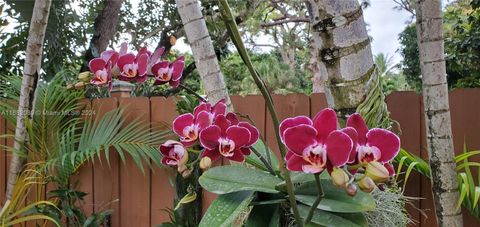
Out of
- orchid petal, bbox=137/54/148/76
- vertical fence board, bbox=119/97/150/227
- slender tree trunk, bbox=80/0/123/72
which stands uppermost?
slender tree trunk, bbox=80/0/123/72

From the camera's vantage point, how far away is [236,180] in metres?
0.81

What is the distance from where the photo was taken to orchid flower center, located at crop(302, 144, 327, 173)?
1.94 feet

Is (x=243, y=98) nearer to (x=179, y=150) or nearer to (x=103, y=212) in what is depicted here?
(x=103, y=212)

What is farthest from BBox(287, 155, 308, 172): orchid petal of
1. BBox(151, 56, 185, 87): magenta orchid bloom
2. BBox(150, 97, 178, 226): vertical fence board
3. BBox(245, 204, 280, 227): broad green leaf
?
BBox(150, 97, 178, 226): vertical fence board

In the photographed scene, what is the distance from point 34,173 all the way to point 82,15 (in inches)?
91.0

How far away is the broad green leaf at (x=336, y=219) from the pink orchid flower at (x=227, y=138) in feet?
0.54

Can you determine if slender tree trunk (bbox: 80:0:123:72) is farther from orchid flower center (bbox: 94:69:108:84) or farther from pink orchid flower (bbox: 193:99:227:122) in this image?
pink orchid flower (bbox: 193:99:227:122)

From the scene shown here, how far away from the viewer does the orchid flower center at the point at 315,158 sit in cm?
59

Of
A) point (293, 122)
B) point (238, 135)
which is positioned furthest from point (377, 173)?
point (238, 135)

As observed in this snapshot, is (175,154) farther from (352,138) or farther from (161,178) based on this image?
(161,178)

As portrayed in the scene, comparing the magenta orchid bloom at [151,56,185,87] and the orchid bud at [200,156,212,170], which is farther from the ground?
the magenta orchid bloom at [151,56,185,87]

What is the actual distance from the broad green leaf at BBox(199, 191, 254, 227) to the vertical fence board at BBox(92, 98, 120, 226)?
72.3 inches

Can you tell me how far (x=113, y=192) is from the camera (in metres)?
2.52

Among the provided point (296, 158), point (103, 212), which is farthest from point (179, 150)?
point (103, 212)
